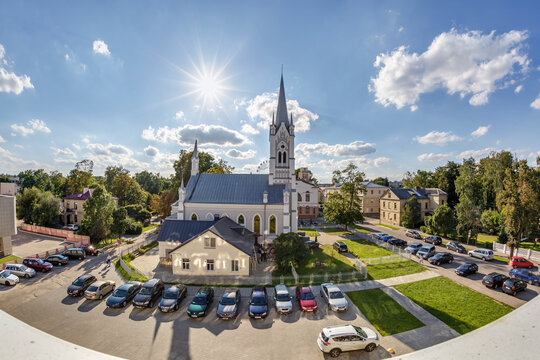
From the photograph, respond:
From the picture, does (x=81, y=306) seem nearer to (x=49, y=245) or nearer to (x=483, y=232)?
(x=49, y=245)

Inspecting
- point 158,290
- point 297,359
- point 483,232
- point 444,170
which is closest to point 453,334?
point 297,359

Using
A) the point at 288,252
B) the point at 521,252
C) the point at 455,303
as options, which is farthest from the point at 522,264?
the point at 288,252

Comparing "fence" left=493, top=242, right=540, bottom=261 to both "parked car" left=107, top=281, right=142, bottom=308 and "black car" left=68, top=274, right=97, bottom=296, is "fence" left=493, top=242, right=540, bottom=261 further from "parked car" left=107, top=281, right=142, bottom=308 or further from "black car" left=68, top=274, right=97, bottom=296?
"black car" left=68, top=274, right=97, bottom=296

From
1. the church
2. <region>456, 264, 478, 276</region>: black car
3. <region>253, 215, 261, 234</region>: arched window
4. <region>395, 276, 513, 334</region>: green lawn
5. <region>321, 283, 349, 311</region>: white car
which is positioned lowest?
<region>395, 276, 513, 334</region>: green lawn

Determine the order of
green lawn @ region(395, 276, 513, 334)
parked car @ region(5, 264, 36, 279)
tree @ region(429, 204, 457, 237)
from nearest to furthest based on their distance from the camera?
1. green lawn @ region(395, 276, 513, 334)
2. parked car @ region(5, 264, 36, 279)
3. tree @ region(429, 204, 457, 237)

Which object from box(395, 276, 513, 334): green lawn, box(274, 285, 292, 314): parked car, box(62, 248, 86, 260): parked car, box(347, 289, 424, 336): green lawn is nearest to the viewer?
box(347, 289, 424, 336): green lawn

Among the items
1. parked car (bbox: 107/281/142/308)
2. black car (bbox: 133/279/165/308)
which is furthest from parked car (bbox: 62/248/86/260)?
black car (bbox: 133/279/165/308)

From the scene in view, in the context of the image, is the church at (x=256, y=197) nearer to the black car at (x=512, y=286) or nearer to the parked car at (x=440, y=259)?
the parked car at (x=440, y=259)
